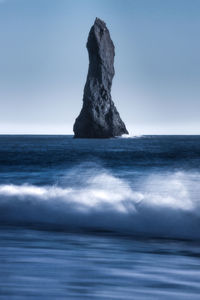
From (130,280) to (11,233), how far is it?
4519 mm

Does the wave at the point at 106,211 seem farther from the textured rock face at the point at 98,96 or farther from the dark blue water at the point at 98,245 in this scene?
the textured rock face at the point at 98,96

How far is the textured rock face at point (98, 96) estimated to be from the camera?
163625 millimetres

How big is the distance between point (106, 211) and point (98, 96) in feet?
513

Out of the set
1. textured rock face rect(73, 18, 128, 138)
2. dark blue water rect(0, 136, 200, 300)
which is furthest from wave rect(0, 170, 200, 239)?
textured rock face rect(73, 18, 128, 138)

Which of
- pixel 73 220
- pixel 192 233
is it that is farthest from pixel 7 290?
pixel 73 220

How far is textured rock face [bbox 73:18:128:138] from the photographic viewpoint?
16362 cm

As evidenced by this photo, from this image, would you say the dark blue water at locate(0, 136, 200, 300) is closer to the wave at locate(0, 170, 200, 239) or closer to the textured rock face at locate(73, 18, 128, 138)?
the wave at locate(0, 170, 200, 239)

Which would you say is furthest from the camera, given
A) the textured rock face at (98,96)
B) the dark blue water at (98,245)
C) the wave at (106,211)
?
the textured rock face at (98,96)

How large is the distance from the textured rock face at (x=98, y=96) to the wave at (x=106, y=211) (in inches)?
5773

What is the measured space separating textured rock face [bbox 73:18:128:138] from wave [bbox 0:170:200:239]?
147 m

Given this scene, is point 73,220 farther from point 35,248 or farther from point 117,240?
point 35,248

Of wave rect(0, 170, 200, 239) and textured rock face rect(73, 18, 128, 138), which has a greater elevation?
textured rock face rect(73, 18, 128, 138)

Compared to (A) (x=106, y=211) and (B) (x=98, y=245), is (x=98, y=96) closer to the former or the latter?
(A) (x=106, y=211)

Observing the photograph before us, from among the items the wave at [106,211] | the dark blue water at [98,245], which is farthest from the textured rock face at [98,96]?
the dark blue water at [98,245]
